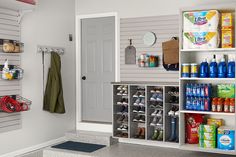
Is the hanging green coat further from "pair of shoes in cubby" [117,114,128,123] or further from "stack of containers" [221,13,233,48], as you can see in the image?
"stack of containers" [221,13,233,48]

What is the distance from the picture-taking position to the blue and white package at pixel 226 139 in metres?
4.84

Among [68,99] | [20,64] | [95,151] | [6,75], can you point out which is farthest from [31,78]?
[95,151]

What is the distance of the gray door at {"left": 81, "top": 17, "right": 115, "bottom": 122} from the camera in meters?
7.00

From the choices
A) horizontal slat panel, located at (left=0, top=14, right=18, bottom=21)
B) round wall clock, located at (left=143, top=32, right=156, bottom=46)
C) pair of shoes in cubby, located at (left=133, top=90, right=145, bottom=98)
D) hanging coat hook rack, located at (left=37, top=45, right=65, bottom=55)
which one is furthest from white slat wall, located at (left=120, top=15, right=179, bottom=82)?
horizontal slat panel, located at (left=0, top=14, right=18, bottom=21)

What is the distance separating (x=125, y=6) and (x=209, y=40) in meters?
1.94

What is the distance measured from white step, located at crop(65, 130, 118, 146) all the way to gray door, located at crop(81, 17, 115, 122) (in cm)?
87

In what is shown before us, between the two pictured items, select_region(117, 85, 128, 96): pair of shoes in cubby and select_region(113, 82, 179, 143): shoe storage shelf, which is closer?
select_region(113, 82, 179, 143): shoe storage shelf

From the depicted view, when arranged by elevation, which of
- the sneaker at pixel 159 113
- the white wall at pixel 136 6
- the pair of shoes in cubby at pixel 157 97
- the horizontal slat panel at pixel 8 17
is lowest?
the sneaker at pixel 159 113

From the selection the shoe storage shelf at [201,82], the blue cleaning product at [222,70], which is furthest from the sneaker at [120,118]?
the blue cleaning product at [222,70]

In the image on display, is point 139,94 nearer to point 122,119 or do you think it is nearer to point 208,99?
point 122,119

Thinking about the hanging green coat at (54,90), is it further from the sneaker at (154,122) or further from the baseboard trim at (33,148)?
the sneaker at (154,122)

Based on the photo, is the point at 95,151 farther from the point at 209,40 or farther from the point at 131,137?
the point at 209,40

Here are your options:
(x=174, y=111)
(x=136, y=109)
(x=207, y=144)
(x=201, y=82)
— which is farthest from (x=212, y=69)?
(x=136, y=109)

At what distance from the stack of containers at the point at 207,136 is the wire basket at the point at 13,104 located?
268 cm
